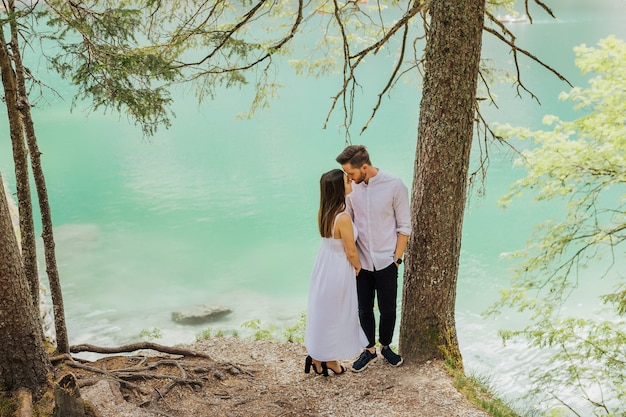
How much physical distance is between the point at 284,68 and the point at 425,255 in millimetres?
31221

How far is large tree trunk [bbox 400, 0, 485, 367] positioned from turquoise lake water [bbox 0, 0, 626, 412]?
1.84 metres

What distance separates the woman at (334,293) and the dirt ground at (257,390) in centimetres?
26

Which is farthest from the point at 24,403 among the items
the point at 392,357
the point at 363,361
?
the point at 392,357

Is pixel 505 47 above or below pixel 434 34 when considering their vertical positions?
above

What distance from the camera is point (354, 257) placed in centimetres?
413

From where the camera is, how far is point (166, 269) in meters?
14.7

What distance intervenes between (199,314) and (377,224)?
815 cm

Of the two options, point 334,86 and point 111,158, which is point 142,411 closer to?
point 111,158

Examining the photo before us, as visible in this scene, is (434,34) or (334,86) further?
(334,86)

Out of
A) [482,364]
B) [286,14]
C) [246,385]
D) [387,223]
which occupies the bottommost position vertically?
[482,364]

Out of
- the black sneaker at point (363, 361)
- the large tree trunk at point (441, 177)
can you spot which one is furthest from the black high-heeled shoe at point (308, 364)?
the large tree trunk at point (441, 177)

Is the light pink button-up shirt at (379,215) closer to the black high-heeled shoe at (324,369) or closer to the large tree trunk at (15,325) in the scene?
the black high-heeled shoe at (324,369)

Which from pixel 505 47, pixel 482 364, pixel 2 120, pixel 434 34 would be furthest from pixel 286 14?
pixel 505 47

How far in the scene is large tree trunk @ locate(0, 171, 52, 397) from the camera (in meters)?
3.24
